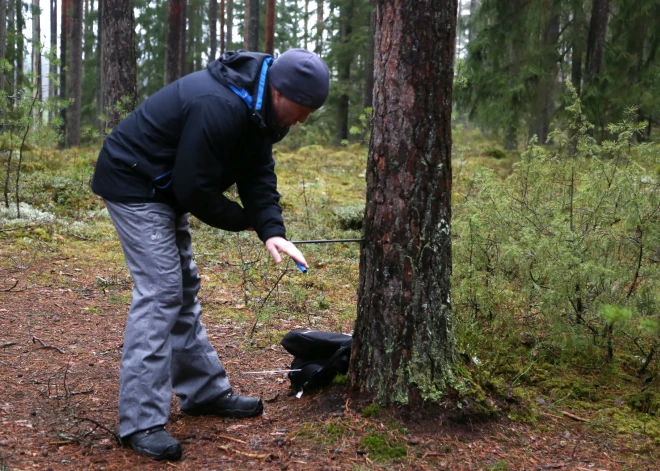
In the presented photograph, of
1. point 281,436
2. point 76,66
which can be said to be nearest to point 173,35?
point 76,66

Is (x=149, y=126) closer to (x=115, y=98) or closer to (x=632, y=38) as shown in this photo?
(x=115, y=98)

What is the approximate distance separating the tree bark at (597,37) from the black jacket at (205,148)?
11.2 metres

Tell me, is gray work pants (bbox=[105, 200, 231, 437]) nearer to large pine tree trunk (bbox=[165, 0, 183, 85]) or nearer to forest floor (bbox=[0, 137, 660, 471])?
forest floor (bbox=[0, 137, 660, 471])

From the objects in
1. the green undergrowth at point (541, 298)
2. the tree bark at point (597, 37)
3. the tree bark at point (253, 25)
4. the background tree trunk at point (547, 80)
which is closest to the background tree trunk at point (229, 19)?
the tree bark at point (253, 25)

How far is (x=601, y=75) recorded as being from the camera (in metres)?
12.2

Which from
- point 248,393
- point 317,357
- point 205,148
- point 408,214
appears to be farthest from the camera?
point 248,393

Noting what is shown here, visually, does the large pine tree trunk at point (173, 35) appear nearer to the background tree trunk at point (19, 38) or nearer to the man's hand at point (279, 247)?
the background tree trunk at point (19, 38)

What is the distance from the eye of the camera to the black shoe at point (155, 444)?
283 cm

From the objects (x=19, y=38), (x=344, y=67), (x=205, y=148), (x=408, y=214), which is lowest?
(x=408, y=214)

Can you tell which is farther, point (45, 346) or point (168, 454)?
point (45, 346)

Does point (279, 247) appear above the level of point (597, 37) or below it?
below

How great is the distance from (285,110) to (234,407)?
1641mm

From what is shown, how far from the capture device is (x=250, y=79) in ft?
9.29

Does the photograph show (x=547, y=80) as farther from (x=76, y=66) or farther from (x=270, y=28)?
(x=76, y=66)
